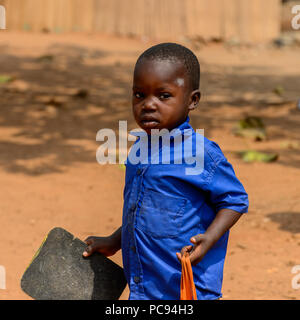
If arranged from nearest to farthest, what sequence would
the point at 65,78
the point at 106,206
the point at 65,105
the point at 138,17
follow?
the point at 106,206 → the point at 65,105 → the point at 65,78 → the point at 138,17

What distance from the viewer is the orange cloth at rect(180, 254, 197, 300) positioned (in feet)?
6.66

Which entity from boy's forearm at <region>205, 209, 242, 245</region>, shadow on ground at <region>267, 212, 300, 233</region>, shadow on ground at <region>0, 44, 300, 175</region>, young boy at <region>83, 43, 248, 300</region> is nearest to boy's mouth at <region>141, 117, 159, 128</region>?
young boy at <region>83, 43, 248, 300</region>

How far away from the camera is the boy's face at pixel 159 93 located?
7.01 feet

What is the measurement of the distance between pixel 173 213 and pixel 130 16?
14.7m

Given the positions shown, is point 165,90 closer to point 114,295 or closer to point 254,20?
point 114,295

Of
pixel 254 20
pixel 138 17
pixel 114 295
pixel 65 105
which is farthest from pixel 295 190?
pixel 254 20

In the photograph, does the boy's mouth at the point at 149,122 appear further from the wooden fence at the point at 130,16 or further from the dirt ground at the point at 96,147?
the wooden fence at the point at 130,16

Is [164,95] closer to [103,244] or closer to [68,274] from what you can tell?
[103,244]

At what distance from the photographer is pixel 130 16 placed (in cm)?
1630

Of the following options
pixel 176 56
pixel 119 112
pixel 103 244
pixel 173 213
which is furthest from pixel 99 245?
pixel 119 112

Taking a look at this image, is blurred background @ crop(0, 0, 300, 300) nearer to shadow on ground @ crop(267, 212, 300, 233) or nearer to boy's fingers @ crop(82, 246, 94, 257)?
shadow on ground @ crop(267, 212, 300, 233)

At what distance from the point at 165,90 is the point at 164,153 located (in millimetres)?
233

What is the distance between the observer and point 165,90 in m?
2.14

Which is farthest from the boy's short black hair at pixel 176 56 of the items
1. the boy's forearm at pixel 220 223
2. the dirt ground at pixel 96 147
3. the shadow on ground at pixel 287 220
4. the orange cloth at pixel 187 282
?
the shadow on ground at pixel 287 220
